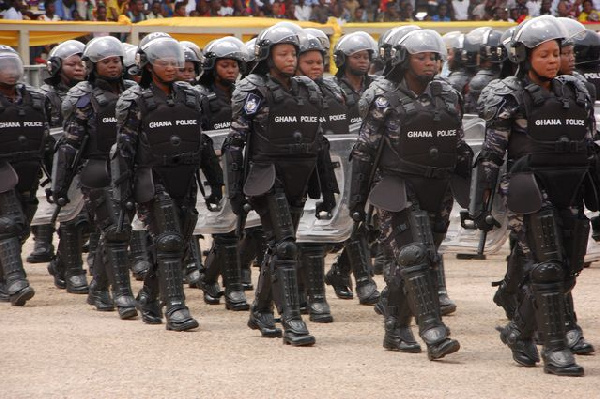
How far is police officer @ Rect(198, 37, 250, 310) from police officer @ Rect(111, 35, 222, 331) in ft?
3.95

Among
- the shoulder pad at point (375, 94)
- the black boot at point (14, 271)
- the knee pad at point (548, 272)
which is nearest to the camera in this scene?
the knee pad at point (548, 272)

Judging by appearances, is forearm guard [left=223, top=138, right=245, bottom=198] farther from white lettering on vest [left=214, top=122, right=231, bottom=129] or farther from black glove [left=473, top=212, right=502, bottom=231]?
white lettering on vest [left=214, top=122, right=231, bottom=129]

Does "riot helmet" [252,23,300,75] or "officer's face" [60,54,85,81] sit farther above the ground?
"riot helmet" [252,23,300,75]

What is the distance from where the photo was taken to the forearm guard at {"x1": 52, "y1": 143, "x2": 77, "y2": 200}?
10.1 m

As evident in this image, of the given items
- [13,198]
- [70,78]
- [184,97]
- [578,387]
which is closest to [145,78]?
[184,97]

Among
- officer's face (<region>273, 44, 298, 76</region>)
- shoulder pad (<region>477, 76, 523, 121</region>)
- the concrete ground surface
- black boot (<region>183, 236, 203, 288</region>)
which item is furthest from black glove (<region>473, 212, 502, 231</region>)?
black boot (<region>183, 236, 203, 288</region>)

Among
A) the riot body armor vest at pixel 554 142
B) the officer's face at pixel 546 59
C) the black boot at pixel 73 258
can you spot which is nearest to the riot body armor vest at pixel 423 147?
the riot body armor vest at pixel 554 142

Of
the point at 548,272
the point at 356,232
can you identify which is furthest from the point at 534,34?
the point at 356,232

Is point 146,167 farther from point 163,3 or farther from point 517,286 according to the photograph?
point 163,3

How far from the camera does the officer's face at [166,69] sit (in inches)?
360

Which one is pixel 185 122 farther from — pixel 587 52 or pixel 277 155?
pixel 587 52

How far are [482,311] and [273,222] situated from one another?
2.43m

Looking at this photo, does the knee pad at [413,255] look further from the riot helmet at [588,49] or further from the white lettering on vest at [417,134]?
the riot helmet at [588,49]

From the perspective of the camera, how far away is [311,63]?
410 inches
